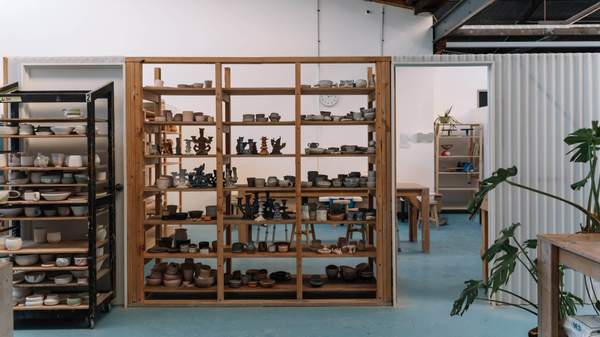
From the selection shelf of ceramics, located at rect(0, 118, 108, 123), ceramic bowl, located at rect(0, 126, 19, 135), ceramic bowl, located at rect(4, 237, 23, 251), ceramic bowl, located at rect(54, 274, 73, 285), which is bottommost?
ceramic bowl, located at rect(54, 274, 73, 285)

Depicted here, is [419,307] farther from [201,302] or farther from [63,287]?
[63,287]

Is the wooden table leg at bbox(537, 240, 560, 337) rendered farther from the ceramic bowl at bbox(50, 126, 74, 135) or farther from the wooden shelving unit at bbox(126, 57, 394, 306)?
the ceramic bowl at bbox(50, 126, 74, 135)

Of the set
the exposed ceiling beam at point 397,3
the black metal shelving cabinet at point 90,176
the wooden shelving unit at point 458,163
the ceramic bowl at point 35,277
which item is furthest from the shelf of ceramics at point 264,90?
the wooden shelving unit at point 458,163

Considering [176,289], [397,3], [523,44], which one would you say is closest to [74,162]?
[176,289]

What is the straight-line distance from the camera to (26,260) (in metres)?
4.16

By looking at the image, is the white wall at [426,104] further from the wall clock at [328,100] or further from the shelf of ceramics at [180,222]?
the shelf of ceramics at [180,222]

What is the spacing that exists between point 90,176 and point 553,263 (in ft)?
10.8

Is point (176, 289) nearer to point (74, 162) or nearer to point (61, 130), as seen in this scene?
point (74, 162)

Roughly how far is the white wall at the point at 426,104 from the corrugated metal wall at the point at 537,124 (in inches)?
224

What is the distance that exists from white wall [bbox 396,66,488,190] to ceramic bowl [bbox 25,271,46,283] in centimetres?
760

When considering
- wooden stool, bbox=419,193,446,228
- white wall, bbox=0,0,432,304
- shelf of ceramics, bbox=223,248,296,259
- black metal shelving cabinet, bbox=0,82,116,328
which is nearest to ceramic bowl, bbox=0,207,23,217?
black metal shelving cabinet, bbox=0,82,116,328

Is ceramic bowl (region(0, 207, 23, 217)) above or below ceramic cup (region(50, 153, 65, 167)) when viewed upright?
below

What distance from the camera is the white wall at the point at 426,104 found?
10414 mm

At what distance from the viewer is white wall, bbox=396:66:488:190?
1041 cm
